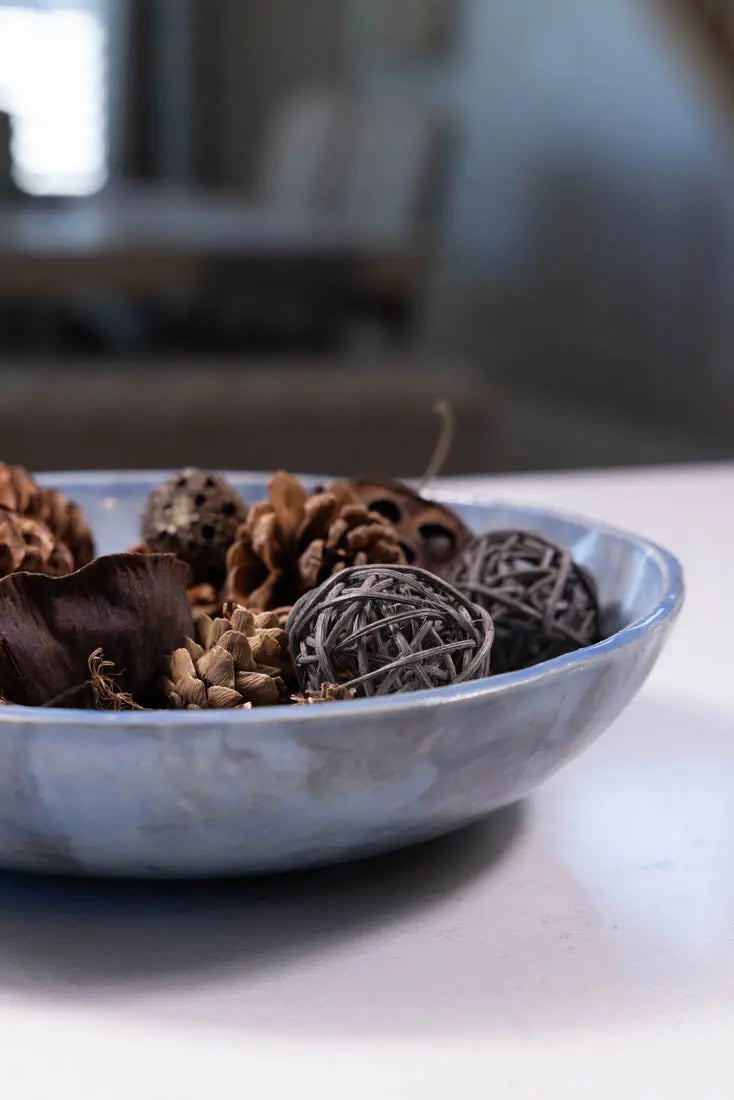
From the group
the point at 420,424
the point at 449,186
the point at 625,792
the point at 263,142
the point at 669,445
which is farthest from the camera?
the point at 263,142

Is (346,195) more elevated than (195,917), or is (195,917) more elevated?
(195,917)

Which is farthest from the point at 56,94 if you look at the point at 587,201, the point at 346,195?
the point at 587,201

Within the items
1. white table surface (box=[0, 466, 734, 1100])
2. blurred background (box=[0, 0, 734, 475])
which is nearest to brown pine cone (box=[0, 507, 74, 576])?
white table surface (box=[0, 466, 734, 1100])

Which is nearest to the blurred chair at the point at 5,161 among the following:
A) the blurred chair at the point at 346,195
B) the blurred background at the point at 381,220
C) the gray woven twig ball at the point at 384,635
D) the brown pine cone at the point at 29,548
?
the blurred background at the point at 381,220

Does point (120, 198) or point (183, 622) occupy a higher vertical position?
point (183, 622)

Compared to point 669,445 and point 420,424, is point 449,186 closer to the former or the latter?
point 669,445

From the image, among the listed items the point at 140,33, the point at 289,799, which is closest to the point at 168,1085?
the point at 289,799

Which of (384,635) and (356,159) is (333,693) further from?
(356,159)
